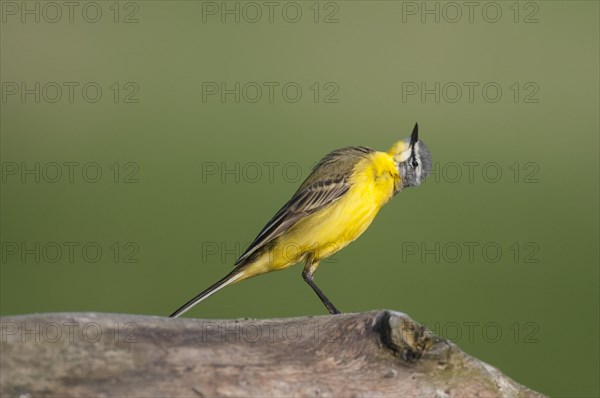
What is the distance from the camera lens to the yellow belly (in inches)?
236

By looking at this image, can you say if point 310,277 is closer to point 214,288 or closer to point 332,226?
point 332,226

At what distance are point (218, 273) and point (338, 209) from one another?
4.10 m

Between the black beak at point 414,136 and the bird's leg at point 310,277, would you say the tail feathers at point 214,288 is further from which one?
the black beak at point 414,136

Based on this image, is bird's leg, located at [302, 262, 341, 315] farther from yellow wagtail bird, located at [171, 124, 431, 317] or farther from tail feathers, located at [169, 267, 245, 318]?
tail feathers, located at [169, 267, 245, 318]

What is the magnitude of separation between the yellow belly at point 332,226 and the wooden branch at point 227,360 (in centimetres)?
244

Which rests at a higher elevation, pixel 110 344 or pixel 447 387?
pixel 110 344

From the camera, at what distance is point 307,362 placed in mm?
3279

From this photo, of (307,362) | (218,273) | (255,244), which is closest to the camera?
(307,362)

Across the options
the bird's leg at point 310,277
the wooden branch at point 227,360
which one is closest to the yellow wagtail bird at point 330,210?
the bird's leg at point 310,277

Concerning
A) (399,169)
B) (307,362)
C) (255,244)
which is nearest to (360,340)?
(307,362)

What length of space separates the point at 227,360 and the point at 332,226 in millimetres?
2892

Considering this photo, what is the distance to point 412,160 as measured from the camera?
20.8ft

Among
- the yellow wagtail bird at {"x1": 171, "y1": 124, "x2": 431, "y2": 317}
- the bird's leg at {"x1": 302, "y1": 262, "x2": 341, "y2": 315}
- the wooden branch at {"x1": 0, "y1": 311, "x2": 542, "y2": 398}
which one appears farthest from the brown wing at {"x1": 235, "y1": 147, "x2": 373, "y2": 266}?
the wooden branch at {"x1": 0, "y1": 311, "x2": 542, "y2": 398}

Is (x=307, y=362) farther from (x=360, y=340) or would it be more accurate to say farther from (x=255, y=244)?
(x=255, y=244)
